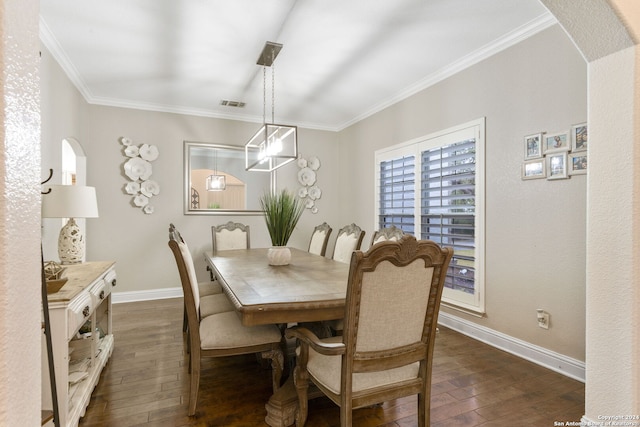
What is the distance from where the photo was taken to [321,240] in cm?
382

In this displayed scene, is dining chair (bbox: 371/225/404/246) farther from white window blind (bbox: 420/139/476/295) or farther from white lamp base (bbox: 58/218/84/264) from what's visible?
white lamp base (bbox: 58/218/84/264)

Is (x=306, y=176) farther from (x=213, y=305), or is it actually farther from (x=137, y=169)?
(x=213, y=305)

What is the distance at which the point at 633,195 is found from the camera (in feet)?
5.03

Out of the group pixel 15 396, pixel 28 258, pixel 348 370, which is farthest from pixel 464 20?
pixel 15 396

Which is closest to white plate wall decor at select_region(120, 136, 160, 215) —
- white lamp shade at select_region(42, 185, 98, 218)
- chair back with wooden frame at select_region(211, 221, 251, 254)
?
chair back with wooden frame at select_region(211, 221, 251, 254)

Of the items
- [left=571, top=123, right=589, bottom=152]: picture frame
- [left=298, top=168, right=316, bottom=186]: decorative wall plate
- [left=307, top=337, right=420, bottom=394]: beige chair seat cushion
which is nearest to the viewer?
[left=307, top=337, right=420, bottom=394]: beige chair seat cushion

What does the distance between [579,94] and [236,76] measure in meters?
3.05

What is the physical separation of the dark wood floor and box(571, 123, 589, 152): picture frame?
5.30 feet

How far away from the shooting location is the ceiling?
7.89 feet

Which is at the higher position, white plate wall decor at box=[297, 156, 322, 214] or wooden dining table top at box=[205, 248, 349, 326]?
white plate wall decor at box=[297, 156, 322, 214]

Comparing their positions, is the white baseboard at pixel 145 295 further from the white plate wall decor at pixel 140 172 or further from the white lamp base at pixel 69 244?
the white lamp base at pixel 69 244

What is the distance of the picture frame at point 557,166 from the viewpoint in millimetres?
2404

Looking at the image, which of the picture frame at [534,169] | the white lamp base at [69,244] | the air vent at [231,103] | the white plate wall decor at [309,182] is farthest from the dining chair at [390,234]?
the air vent at [231,103]

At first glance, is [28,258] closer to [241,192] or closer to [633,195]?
[633,195]
